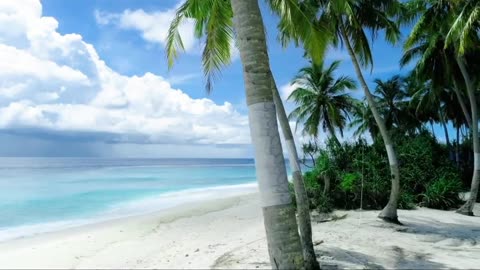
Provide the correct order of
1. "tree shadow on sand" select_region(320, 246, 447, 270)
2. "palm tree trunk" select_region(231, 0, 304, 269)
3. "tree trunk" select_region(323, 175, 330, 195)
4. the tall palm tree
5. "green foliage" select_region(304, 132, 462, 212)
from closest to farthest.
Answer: "palm tree trunk" select_region(231, 0, 304, 269), "tree shadow on sand" select_region(320, 246, 447, 270), the tall palm tree, "tree trunk" select_region(323, 175, 330, 195), "green foliage" select_region(304, 132, 462, 212)

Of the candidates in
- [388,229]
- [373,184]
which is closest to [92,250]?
[388,229]

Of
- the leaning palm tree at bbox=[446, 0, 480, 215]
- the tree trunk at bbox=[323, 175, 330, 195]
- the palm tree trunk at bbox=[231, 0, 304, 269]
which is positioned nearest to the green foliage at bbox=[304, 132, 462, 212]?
the tree trunk at bbox=[323, 175, 330, 195]

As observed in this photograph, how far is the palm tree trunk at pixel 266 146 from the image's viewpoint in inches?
180

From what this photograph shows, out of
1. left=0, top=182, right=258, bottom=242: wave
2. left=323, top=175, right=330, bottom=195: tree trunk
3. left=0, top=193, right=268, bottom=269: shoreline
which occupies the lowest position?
left=0, top=193, right=268, bottom=269: shoreline

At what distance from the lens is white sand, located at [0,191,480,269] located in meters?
7.34

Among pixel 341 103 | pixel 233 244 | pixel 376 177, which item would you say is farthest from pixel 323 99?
pixel 233 244

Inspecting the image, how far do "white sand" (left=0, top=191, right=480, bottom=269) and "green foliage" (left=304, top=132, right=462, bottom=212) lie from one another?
1053mm

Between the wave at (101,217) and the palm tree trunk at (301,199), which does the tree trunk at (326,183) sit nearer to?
the wave at (101,217)

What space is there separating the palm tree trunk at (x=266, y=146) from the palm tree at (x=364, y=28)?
7298mm

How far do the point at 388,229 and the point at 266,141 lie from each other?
748 cm

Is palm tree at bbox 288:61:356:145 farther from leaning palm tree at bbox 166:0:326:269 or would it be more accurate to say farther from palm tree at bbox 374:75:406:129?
leaning palm tree at bbox 166:0:326:269

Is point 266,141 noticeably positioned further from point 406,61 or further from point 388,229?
point 406,61

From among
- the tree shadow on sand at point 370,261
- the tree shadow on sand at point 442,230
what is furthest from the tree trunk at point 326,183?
the tree shadow on sand at point 370,261

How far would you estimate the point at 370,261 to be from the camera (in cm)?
721
